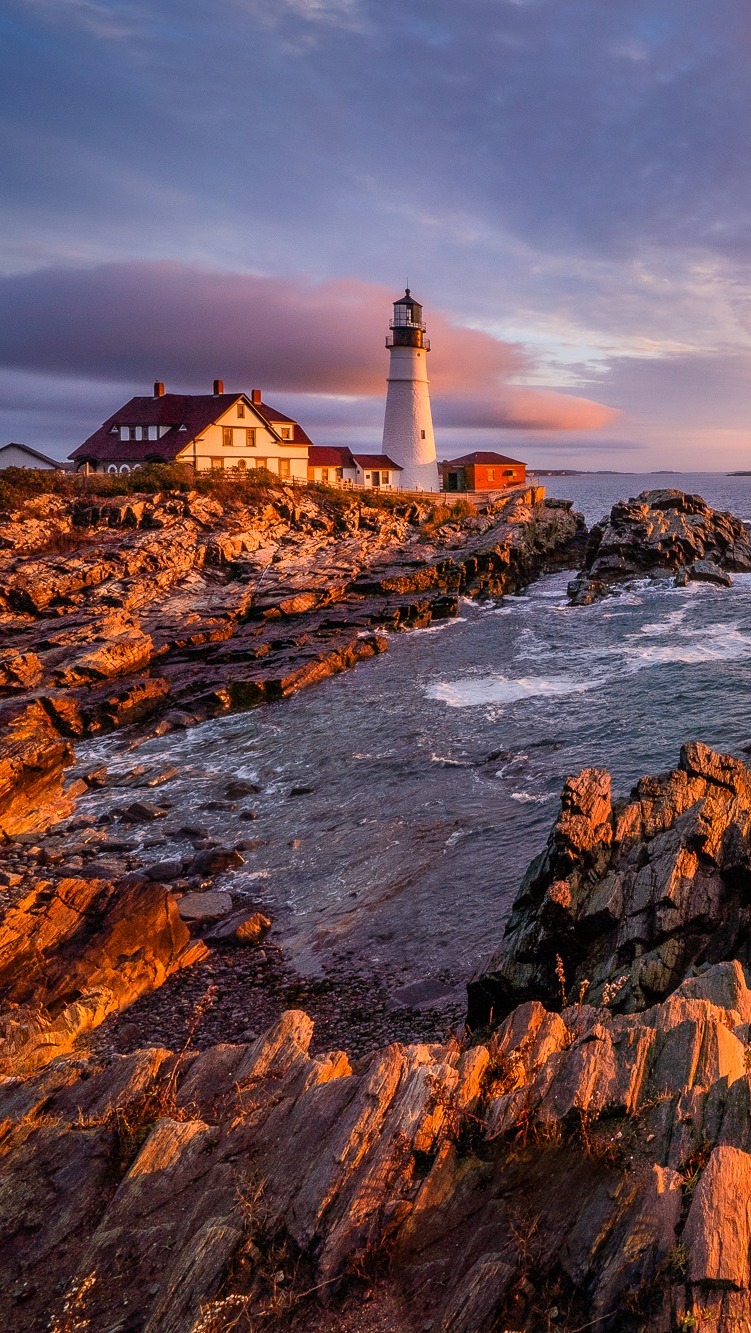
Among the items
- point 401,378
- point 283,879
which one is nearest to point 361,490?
point 401,378

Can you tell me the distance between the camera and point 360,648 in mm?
42312

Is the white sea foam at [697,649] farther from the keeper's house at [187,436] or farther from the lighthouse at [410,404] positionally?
the lighthouse at [410,404]

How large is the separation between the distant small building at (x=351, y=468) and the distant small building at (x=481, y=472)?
9912mm

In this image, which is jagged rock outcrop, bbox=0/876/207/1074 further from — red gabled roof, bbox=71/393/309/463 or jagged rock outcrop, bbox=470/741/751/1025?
red gabled roof, bbox=71/393/309/463

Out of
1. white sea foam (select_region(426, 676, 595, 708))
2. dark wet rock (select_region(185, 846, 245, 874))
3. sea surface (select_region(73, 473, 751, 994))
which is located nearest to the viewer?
sea surface (select_region(73, 473, 751, 994))

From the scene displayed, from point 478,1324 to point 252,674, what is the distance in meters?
32.7

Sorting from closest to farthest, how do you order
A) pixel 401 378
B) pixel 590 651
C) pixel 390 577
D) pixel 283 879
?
pixel 283 879 → pixel 590 651 → pixel 390 577 → pixel 401 378

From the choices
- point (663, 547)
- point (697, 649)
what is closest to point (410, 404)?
point (663, 547)

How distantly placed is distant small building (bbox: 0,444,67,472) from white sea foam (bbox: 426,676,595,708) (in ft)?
142

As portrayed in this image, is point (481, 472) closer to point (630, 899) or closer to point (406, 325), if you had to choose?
point (406, 325)

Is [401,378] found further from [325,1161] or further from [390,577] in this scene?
[325,1161]

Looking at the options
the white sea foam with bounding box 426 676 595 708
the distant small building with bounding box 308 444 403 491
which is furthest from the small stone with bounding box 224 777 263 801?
the distant small building with bounding box 308 444 403 491

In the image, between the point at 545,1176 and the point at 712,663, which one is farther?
the point at 712,663

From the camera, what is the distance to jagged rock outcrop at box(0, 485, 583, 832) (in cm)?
3356
